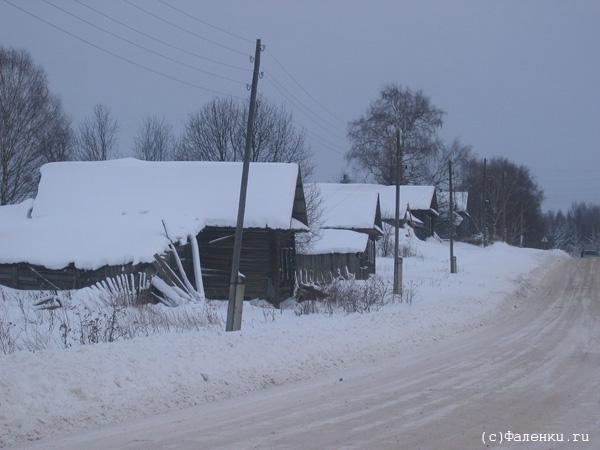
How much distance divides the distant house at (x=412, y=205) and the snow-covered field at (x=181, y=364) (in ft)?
140

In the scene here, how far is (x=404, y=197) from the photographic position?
6328 cm

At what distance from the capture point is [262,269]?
2470 cm

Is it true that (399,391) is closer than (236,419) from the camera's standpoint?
No

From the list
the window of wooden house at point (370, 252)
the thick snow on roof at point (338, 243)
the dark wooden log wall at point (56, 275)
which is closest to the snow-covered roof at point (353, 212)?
the window of wooden house at point (370, 252)

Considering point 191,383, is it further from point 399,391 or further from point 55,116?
point 55,116

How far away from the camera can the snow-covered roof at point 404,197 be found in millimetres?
59625

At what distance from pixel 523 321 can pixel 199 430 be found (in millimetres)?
12963

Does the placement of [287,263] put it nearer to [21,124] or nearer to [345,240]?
[345,240]

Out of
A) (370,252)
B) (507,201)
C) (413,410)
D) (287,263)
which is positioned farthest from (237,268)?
(507,201)

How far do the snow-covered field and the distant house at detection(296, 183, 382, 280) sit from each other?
415 inches

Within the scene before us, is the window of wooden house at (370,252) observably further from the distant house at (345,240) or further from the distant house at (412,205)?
the distant house at (412,205)

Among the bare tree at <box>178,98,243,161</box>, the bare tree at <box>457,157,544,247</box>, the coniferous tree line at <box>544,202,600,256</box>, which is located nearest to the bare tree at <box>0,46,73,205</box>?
the bare tree at <box>178,98,243,161</box>

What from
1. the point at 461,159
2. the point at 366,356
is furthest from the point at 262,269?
the point at 461,159

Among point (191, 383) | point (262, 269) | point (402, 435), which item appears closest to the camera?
point (402, 435)
